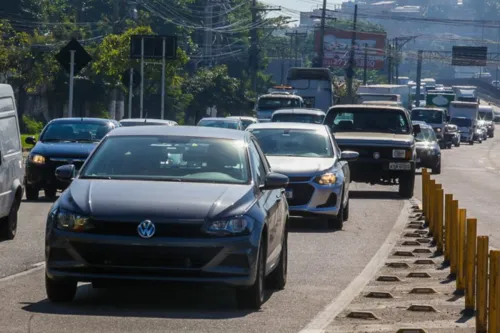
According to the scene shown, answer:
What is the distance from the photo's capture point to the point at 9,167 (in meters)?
16.2

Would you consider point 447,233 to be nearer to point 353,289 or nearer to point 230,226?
point 353,289

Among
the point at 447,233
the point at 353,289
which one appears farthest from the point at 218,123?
the point at 353,289

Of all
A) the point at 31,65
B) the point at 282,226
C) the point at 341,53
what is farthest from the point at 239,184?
the point at 341,53

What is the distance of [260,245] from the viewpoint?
10625 millimetres

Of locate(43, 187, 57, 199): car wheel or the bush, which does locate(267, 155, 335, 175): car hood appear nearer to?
locate(43, 187, 57, 199): car wheel

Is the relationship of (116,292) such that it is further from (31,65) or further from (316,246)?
(31,65)

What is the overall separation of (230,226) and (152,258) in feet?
2.13

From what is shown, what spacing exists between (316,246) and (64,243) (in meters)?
6.80

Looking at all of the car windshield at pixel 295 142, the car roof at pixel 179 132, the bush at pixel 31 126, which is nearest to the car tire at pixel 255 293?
the car roof at pixel 179 132

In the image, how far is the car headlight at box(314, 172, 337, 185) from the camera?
19125 mm

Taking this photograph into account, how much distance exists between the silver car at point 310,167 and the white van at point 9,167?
3.90 meters

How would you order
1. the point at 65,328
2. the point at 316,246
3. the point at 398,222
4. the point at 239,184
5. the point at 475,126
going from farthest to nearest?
the point at 475,126 < the point at 398,222 < the point at 316,246 < the point at 239,184 < the point at 65,328

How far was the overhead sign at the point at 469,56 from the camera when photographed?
136413mm

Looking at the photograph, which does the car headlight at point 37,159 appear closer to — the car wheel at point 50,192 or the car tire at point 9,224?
the car wheel at point 50,192
